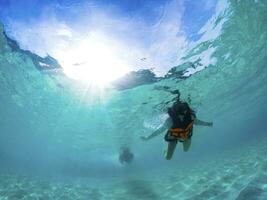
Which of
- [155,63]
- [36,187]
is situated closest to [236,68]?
[155,63]

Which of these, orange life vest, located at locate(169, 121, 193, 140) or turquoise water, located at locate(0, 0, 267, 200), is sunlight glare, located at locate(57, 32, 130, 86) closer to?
Answer: turquoise water, located at locate(0, 0, 267, 200)

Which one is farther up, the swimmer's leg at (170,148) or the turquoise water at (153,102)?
the turquoise water at (153,102)

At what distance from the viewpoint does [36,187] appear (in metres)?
18.2

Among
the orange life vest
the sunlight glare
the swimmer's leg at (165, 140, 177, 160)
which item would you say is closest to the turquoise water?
the sunlight glare

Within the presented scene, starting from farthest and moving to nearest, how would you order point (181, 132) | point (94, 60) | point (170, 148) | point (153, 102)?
point (153, 102), point (94, 60), point (170, 148), point (181, 132)

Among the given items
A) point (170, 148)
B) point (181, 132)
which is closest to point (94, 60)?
point (170, 148)

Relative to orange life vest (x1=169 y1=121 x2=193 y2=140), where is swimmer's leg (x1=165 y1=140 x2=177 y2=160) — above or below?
above

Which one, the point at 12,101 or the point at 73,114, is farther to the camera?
the point at 73,114

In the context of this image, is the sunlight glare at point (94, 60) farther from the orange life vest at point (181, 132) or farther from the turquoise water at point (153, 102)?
the orange life vest at point (181, 132)

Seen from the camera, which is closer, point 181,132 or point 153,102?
point 181,132

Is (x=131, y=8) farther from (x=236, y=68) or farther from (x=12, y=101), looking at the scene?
(x=12, y=101)

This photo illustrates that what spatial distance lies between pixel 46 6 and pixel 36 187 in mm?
12625

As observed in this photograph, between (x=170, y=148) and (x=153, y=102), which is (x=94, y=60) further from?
(x=153, y=102)

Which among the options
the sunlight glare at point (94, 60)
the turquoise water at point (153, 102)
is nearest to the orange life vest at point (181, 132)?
the turquoise water at point (153, 102)
